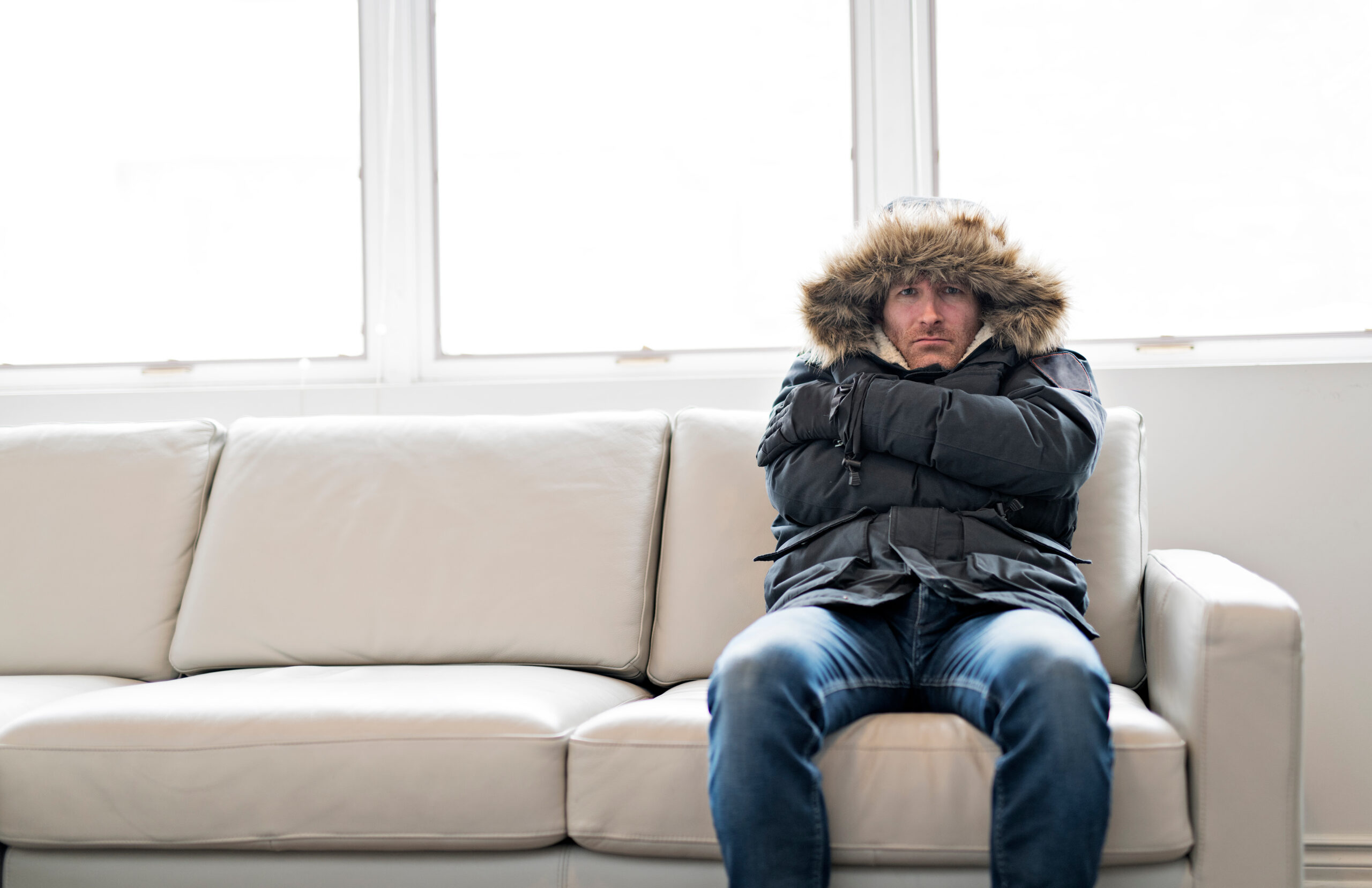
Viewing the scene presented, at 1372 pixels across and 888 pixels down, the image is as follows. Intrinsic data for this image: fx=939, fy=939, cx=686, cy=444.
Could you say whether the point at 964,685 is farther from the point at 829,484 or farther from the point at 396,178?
the point at 396,178

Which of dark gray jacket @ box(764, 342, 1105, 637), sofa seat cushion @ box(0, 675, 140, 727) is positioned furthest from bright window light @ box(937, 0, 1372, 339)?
sofa seat cushion @ box(0, 675, 140, 727)

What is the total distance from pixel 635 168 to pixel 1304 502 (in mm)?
1613

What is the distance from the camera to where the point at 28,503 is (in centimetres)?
182

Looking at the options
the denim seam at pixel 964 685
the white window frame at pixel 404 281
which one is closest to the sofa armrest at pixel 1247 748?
the denim seam at pixel 964 685

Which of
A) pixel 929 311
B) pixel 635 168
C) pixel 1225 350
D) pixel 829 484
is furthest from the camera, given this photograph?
pixel 635 168

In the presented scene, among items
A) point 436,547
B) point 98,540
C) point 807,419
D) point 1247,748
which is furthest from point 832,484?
point 98,540

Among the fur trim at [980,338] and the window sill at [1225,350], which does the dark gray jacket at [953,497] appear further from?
the window sill at [1225,350]

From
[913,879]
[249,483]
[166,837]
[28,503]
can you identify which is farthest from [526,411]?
[913,879]

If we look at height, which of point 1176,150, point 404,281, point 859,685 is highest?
point 1176,150

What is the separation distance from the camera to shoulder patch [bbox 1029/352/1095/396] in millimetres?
1437

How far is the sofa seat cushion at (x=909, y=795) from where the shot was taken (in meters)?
1.10

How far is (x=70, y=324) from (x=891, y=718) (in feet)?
7.49

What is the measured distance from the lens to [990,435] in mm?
1305

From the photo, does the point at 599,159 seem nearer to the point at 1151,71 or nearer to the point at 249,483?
the point at 249,483
